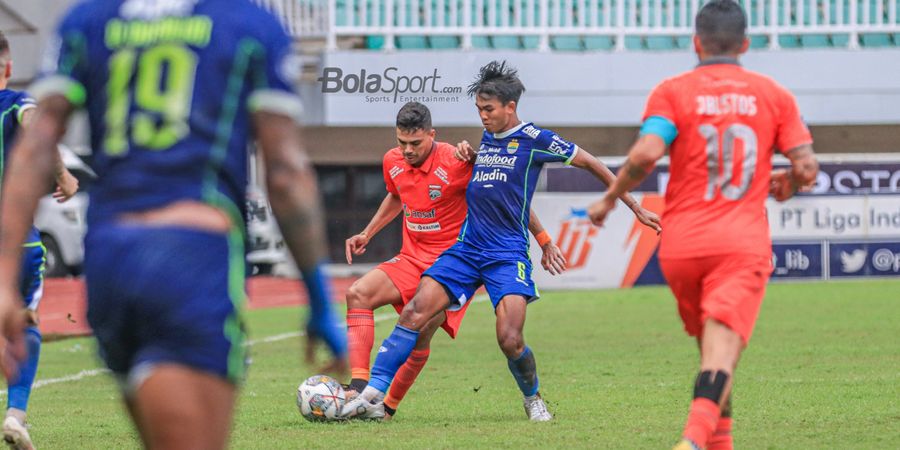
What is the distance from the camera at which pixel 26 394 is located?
24.7ft

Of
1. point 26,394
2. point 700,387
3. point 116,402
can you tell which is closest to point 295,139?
point 700,387

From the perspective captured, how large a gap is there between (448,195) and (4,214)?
6.09 meters

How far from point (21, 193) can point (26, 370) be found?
172 inches

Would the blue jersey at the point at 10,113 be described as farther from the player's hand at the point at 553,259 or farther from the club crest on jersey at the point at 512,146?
the player's hand at the point at 553,259

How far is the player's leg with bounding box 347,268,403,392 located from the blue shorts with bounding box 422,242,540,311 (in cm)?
43

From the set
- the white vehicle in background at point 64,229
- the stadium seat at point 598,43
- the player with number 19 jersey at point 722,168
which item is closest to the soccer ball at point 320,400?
the player with number 19 jersey at point 722,168

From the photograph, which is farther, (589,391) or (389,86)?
(389,86)

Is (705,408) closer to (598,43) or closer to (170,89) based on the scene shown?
(170,89)

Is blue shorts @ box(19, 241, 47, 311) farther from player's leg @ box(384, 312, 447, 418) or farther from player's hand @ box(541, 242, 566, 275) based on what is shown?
player's hand @ box(541, 242, 566, 275)

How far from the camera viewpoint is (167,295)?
133 inches

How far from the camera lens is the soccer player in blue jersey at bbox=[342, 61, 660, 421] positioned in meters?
8.83

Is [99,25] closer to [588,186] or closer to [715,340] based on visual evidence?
[715,340]

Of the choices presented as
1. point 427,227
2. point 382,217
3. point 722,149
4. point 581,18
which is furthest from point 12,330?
point 581,18

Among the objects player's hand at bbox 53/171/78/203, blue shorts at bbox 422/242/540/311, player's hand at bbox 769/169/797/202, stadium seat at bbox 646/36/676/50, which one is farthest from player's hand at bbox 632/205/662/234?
Answer: stadium seat at bbox 646/36/676/50
